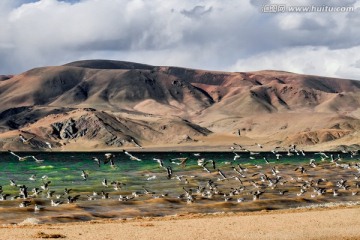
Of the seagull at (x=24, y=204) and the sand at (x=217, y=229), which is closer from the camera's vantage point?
the sand at (x=217, y=229)

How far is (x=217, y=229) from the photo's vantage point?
116ft

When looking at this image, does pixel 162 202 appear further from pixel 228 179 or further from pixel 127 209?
pixel 228 179

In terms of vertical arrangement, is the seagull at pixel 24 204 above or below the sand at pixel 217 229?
above

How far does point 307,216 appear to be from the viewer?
42.3 m

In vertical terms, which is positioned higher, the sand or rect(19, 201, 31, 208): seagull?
rect(19, 201, 31, 208): seagull

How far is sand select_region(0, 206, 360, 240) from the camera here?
32312 millimetres

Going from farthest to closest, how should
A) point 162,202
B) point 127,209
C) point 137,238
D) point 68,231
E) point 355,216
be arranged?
point 162,202
point 127,209
point 355,216
point 68,231
point 137,238

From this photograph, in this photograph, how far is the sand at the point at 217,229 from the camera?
32.3 m

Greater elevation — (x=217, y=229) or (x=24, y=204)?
(x=24, y=204)

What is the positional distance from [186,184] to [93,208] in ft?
88.1

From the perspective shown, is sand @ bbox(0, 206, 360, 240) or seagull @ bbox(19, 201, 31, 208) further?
seagull @ bbox(19, 201, 31, 208)

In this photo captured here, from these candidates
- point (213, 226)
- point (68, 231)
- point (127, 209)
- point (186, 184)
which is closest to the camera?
point (68, 231)

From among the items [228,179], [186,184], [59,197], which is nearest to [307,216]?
[59,197]

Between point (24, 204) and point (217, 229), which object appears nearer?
point (217, 229)
